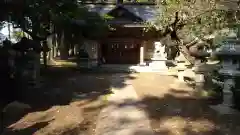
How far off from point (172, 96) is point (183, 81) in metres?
3.80

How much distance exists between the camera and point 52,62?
23500mm

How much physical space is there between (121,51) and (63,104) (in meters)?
11.8

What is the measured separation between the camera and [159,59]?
67.5 ft

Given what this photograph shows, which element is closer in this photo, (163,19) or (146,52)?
(163,19)

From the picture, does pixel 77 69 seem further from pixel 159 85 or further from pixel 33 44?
pixel 159 85

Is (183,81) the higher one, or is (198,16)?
(198,16)

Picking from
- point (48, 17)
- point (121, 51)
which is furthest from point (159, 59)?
point (48, 17)

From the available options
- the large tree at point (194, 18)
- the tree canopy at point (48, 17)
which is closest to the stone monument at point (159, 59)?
the tree canopy at point (48, 17)

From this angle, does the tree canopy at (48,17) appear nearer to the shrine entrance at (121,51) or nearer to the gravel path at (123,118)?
the shrine entrance at (121,51)

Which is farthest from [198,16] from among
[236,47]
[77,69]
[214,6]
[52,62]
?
[52,62]

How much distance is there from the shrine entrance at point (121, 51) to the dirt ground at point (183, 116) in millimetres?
10161

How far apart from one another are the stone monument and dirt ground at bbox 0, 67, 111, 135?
18.6 feet

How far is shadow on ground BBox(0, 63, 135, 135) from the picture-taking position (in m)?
8.56

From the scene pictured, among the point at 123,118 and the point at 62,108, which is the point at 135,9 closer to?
the point at 62,108
